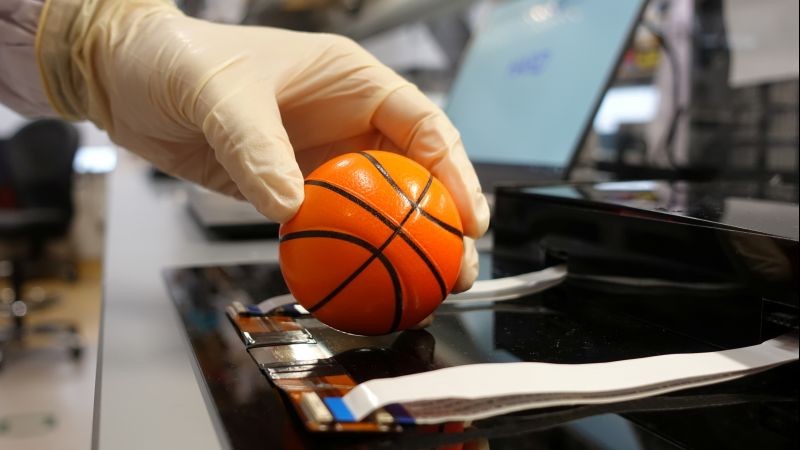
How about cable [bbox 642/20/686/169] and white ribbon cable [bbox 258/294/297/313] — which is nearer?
white ribbon cable [bbox 258/294/297/313]

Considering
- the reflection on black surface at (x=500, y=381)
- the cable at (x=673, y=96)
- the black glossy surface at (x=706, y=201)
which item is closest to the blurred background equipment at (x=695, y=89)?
the cable at (x=673, y=96)

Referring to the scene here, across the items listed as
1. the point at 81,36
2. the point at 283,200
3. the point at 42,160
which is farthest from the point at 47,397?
the point at 283,200

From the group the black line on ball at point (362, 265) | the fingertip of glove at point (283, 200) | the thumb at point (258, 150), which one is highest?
the thumb at point (258, 150)

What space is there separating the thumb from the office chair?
11.0 feet

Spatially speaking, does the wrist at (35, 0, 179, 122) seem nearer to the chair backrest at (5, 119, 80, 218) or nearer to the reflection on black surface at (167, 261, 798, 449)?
the reflection on black surface at (167, 261, 798, 449)

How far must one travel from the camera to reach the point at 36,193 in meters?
4.63

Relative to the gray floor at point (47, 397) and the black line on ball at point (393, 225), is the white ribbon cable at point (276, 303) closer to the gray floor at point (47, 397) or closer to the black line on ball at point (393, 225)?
the black line on ball at point (393, 225)

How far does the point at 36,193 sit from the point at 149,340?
4515 mm

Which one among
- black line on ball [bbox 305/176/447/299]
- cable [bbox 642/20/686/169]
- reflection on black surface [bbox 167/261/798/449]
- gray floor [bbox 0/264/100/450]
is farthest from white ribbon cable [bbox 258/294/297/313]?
gray floor [bbox 0/264/100/450]

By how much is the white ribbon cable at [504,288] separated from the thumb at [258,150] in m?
0.27

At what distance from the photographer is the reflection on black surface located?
1.58 ft

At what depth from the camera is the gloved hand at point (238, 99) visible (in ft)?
2.51

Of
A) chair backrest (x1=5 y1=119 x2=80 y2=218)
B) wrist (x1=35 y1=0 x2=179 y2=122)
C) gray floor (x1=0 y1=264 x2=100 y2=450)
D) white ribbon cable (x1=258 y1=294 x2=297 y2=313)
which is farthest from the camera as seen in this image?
chair backrest (x1=5 y1=119 x2=80 y2=218)

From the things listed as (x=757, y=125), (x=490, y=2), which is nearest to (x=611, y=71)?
(x=757, y=125)
